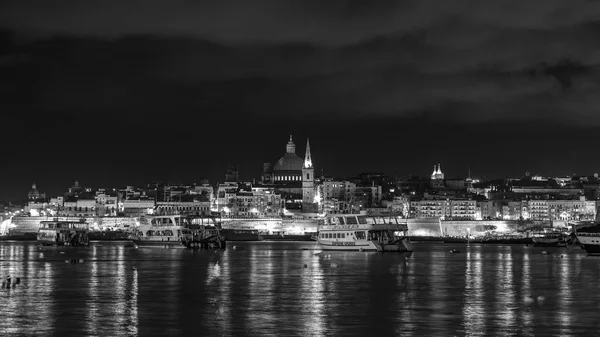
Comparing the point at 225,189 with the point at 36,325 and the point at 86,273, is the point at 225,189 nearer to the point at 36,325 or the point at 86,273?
the point at 86,273

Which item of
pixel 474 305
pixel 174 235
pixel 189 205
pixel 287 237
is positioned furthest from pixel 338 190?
pixel 474 305

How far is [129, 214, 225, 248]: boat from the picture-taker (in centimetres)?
8962

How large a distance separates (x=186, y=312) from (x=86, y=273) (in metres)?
19.5

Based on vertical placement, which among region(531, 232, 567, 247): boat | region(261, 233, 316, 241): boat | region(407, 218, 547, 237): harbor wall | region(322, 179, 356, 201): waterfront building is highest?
region(322, 179, 356, 201): waterfront building

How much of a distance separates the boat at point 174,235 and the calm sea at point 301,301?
109 feet

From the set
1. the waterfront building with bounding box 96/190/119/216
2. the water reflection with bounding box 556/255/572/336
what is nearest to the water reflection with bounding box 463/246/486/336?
the water reflection with bounding box 556/255/572/336

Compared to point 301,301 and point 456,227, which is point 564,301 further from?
point 456,227

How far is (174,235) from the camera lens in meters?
91.4

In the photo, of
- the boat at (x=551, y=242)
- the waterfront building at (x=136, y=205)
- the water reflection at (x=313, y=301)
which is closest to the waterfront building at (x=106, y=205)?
the waterfront building at (x=136, y=205)

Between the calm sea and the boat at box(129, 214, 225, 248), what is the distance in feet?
109

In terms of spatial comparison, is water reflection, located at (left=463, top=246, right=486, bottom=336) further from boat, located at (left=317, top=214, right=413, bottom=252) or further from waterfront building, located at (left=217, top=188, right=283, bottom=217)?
waterfront building, located at (left=217, top=188, right=283, bottom=217)

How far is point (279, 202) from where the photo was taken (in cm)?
18250

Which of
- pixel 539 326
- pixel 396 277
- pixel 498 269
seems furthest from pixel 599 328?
Answer: pixel 498 269

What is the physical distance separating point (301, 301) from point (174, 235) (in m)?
57.3
